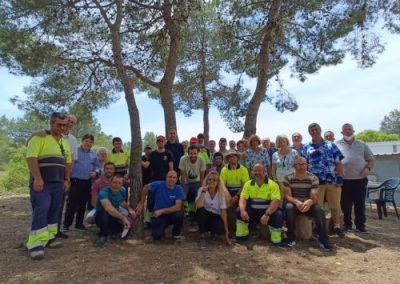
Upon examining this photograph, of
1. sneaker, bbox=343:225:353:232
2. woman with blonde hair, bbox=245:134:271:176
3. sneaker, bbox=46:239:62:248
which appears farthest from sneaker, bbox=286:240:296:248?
sneaker, bbox=46:239:62:248

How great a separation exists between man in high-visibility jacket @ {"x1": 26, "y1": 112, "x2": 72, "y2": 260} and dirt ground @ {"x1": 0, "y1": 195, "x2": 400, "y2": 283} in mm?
287

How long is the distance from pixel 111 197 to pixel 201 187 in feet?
4.51

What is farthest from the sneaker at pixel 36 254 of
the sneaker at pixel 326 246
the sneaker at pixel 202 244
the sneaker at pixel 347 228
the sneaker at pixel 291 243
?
the sneaker at pixel 347 228

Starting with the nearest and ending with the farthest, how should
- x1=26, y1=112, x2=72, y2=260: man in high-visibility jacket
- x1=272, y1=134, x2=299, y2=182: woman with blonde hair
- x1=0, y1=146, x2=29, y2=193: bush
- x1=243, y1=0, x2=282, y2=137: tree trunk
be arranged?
1. x1=26, y1=112, x2=72, y2=260: man in high-visibility jacket
2. x1=272, y1=134, x2=299, y2=182: woman with blonde hair
3. x1=243, y1=0, x2=282, y2=137: tree trunk
4. x1=0, y1=146, x2=29, y2=193: bush

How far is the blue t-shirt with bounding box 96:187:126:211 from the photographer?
18.5 ft


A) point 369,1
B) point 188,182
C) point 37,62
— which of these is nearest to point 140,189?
point 188,182

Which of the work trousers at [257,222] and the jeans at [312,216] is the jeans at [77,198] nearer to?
the work trousers at [257,222]

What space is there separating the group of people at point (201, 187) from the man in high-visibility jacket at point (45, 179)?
0.04 ft

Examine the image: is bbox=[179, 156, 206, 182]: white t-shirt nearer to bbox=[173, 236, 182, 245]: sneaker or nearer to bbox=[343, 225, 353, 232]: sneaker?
bbox=[173, 236, 182, 245]: sneaker

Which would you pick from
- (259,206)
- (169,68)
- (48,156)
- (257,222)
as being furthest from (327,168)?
(169,68)

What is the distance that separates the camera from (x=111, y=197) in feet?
19.0

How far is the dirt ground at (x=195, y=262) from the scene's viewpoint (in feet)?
14.3

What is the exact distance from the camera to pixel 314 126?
632 centimetres

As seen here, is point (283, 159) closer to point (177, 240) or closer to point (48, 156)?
point (177, 240)
